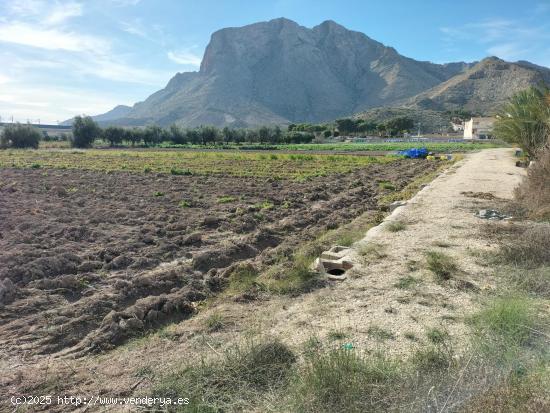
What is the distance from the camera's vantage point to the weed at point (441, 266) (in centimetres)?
777

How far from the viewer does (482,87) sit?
16550cm

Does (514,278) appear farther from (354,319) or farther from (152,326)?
(152,326)

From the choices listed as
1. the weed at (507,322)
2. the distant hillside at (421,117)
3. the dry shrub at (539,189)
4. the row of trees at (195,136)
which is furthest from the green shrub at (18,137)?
the distant hillside at (421,117)

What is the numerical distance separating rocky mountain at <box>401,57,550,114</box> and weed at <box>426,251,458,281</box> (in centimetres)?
15240

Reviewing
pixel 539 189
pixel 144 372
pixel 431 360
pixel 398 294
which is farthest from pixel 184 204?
pixel 431 360

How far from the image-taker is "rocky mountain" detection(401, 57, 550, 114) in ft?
497

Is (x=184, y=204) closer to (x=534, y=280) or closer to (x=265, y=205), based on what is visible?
(x=265, y=205)

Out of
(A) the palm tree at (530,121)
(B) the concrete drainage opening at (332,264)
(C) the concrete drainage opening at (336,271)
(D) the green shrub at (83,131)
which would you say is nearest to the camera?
(B) the concrete drainage opening at (332,264)

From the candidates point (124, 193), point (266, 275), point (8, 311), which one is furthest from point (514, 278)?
point (124, 193)

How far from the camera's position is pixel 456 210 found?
14.2 meters

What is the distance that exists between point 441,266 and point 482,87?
181848mm

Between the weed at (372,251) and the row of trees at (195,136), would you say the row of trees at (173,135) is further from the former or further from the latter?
the weed at (372,251)

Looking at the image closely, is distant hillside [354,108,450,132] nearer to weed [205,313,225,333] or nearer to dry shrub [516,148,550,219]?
dry shrub [516,148,550,219]

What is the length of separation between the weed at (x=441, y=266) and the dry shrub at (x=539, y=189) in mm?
5239
